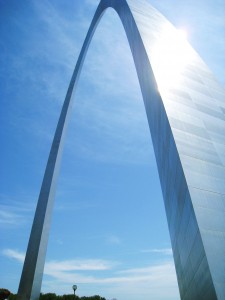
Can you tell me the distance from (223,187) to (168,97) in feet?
13.5

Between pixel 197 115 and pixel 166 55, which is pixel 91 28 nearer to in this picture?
pixel 166 55

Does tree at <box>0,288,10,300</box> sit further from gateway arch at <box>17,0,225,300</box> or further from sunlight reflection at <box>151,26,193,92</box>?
sunlight reflection at <box>151,26,193,92</box>

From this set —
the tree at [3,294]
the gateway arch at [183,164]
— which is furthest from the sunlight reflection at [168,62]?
the tree at [3,294]

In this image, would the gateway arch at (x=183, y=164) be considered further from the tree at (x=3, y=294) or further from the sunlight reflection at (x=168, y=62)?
the tree at (x=3, y=294)

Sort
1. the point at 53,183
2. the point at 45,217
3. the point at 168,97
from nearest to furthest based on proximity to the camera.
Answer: the point at 168,97, the point at 45,217, the point at 53,183

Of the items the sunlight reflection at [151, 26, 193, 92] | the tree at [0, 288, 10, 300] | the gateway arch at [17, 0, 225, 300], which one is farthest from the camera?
the sunlight reflection at [151, 26, 193, 92]

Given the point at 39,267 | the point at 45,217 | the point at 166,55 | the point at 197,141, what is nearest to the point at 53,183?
the point at 45,217

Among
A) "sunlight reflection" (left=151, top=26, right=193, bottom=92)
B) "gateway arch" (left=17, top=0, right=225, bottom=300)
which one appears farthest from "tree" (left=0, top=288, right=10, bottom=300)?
"sunlight reflection" (left=151, top=26, right=193, bottom=92)

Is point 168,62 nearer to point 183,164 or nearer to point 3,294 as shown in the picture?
point 183,164

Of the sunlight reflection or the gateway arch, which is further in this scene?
the sunlight reflection

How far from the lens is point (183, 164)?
7.32 meters

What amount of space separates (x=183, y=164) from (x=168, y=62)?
7927 mm

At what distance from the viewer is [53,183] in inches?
774

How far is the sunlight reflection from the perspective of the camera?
1132 centimetres
